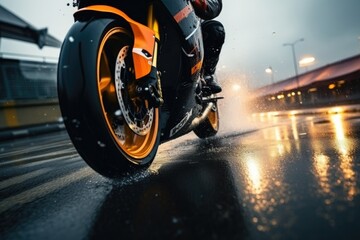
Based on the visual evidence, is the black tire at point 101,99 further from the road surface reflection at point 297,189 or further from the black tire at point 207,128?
the black tire at point 207,128

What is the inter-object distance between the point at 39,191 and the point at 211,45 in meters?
2.62

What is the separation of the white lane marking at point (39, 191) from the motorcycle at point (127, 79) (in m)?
0.60

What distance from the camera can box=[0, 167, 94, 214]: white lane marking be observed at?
6.66ft

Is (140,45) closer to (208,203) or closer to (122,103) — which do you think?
(122,103)

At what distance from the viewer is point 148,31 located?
2326mm

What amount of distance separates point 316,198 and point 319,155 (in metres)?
1.19

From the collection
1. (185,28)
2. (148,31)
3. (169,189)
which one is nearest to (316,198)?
(169,189)

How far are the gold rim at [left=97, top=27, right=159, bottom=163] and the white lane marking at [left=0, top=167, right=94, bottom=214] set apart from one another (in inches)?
26.6

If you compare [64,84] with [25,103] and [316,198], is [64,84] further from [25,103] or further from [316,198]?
[25,103]

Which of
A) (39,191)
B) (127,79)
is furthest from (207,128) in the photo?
(39,191)

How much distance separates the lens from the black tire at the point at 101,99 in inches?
69.1

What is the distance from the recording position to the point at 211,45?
3809mm

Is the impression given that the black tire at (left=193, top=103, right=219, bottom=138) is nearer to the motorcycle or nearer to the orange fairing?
the motorcycle

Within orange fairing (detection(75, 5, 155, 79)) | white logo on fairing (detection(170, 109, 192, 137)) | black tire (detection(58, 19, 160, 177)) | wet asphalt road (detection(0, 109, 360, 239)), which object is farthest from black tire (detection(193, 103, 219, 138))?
orange fairing (detection(75, 5, 155, 79))
